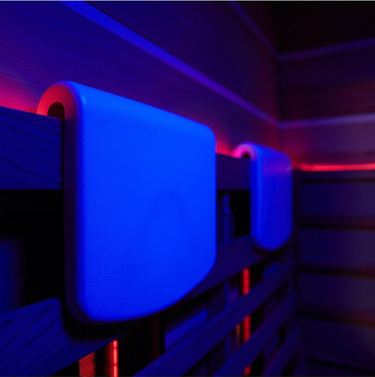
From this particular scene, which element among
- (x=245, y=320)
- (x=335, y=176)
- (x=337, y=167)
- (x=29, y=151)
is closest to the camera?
(x=29, y=151)

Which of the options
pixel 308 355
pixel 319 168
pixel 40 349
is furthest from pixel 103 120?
pixel 308 355

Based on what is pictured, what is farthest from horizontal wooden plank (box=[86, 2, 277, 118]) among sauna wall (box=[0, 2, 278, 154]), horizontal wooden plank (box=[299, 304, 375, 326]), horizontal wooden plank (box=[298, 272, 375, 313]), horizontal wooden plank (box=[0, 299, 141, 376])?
horizontal wooden plank (box=[299, 304, 375, 326])

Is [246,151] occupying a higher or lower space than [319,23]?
lower

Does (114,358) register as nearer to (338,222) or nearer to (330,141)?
(338,222)

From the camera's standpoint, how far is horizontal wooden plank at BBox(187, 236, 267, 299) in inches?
27.8

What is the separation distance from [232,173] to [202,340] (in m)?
0.36

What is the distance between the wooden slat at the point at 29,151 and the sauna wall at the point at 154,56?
0.11 m

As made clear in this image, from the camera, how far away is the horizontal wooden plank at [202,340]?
584mm

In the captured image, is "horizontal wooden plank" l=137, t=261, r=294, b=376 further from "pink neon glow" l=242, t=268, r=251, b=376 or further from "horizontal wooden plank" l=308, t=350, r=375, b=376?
"horizontal wooden plank" l=308, t=350, r=375, b=376

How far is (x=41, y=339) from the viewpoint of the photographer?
1.27 feet

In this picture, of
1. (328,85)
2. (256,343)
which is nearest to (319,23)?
(328,85)

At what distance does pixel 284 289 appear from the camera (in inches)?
52.2

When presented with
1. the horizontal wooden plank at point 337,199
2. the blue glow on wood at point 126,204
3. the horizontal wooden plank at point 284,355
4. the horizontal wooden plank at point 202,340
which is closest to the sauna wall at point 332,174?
the horizontal wooden plank at point 337,199

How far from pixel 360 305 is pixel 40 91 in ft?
4.46
